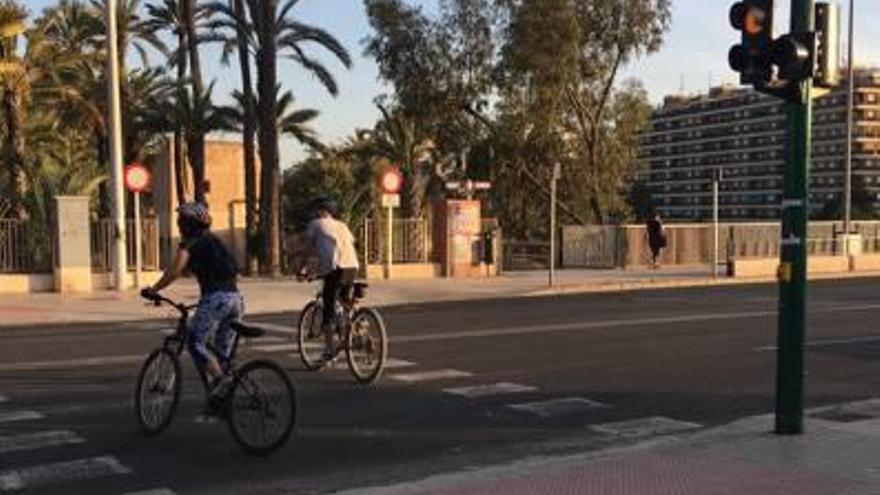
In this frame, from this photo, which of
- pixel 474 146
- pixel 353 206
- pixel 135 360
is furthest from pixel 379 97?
pixel 135 360

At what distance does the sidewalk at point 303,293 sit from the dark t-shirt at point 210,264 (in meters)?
12.3

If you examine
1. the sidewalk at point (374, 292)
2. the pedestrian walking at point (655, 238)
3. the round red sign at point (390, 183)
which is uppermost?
the round red sign at point (390, 183)

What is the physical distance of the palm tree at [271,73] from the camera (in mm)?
32500

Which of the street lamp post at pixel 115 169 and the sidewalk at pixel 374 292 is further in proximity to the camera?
the street lamp post at pixel 115 169

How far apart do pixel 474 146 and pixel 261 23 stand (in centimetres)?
1769

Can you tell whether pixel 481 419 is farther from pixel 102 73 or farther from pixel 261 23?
pixel 102 73

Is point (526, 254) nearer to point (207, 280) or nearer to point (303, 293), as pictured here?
point (303, 293)

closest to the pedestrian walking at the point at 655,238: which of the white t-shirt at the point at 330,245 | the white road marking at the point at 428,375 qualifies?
the white road marking at the point at 428,375

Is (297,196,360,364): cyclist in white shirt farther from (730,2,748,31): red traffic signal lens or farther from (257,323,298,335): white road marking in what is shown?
(730,2,748,31): red traffic signal lens

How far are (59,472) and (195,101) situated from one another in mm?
37169

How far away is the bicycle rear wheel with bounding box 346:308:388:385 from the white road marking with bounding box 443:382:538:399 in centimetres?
88

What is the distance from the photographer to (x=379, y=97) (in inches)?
1983

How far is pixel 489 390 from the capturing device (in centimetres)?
1231

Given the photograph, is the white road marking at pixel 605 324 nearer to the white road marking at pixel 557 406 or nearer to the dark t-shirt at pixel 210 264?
the white road marking at pixel 557 406
